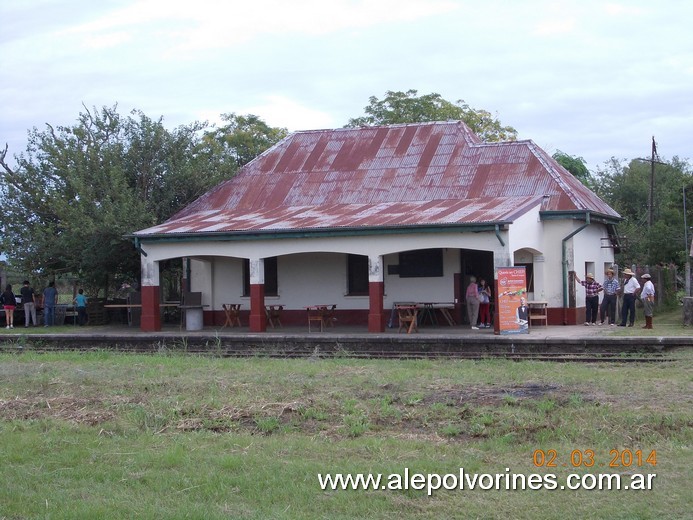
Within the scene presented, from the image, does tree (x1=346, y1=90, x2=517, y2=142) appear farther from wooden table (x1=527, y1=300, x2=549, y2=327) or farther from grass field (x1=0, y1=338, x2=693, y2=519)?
grass field (x1=0, y1=338, x2=693, y2=519)

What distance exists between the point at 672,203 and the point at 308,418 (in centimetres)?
2961

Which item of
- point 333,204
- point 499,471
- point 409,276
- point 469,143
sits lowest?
point 499,471

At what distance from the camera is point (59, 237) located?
2695cm

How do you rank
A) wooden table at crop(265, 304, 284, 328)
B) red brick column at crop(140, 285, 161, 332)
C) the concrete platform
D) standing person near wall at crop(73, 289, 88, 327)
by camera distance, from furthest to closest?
standing person near wall at crop(73, 289, 88, 327), wooden table at crop(265, 304, 284, 328), red brick column at crop(140, 285, 161, 332), the concrete platform

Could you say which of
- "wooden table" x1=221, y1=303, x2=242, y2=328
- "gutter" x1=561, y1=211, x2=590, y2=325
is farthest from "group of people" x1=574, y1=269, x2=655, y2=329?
"wooden table" x1=221, y1=303, x2=242, y2=328

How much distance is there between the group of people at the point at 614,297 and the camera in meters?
20.8

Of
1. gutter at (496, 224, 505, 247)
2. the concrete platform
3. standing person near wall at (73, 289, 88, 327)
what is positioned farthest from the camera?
standing person near wall at (73, 289, 88, 327)

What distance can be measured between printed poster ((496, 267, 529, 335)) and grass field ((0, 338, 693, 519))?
5521 millimetres

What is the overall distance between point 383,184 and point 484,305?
17.6 ft

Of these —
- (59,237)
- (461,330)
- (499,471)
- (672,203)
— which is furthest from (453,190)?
(499,471)

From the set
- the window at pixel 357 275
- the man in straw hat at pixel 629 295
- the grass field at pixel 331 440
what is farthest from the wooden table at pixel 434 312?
the grass field at pixel 331 440

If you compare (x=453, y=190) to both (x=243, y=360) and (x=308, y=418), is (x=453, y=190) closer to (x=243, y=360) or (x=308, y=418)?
(x=243, y=360)

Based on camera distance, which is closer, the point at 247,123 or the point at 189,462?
the point at 189,462

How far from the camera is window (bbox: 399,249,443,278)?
80.1 ft
